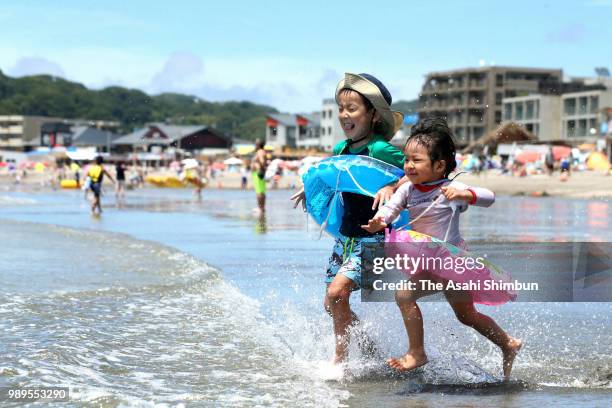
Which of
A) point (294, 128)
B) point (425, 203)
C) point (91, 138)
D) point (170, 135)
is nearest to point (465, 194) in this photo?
point (425, 203)

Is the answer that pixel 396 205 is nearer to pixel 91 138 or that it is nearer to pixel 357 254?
pixel 357 254

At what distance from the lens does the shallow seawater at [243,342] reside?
456 cm

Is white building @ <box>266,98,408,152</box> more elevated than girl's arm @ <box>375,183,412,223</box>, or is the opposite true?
white building @ <box>266,98,408,152</box>

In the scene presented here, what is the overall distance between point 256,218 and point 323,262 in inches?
352

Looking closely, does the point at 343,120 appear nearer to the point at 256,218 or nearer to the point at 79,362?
the point at 79,362

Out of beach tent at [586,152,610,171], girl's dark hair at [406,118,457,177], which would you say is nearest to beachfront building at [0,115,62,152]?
beach tent at [586,152,610,171]

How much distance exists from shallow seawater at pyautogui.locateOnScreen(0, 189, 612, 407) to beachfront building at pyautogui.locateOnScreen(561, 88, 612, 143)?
74.6 meters

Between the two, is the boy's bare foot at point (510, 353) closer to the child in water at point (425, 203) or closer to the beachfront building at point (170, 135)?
the child in water at point (425, 203)

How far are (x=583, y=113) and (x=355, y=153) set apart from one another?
86973mm

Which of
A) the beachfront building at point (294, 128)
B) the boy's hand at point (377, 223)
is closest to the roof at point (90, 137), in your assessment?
the beachfront building at point (294, 128)

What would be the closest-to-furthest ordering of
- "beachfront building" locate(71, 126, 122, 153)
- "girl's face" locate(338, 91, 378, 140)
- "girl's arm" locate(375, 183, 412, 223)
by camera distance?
1. "girl's arm" locate(375, 183, 412, 223)
2. "girl's face" locate(338, 91, 378, 140)
3. "beachfront building" locate(71, 126, 122, 153)

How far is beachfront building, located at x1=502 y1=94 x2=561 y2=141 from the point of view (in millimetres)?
91438

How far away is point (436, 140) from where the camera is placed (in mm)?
4590

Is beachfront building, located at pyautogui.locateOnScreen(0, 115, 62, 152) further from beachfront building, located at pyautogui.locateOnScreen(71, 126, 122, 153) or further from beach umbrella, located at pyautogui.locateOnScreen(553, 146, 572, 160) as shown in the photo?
beach umbrella, located at pyautogui.locateOnScreen(553, 146, 572, 160)
